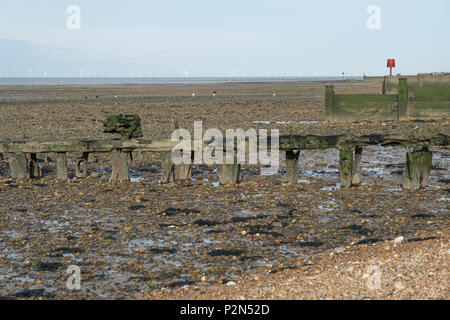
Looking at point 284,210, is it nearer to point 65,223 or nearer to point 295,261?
point 295,261

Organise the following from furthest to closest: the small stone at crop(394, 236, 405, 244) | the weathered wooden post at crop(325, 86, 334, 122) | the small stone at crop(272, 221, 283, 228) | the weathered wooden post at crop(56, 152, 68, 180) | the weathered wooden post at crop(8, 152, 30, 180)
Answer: the weathered wooden post at crop(325, 86, 334, 122) → the weathered wooden post at crop(8, 152, 30, 180) → the weathered wooden post at crop(56, 152, 68, 180) → the small stone at crop(272, 221, 283, 228) → the small stone at crop(394, 236, 405, 244)

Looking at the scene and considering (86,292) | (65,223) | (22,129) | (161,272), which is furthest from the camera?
(22,129)

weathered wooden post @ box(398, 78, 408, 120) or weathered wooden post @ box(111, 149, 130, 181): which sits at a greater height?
weathered wooden post @ box(398, 78, 408, 120)

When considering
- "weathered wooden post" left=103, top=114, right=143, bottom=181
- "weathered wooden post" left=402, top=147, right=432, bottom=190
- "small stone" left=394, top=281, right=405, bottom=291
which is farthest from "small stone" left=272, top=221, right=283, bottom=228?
"weathered wooden post" left=103, top=114, right=143, bottom=181

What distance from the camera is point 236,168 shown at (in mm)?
12453

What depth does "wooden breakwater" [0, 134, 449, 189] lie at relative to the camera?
38.2 ft

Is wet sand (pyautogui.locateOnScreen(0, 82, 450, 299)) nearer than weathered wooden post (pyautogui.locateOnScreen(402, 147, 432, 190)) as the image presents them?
Yes

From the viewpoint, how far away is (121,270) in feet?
23.3

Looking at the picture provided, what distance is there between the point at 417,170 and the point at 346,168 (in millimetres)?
1466
